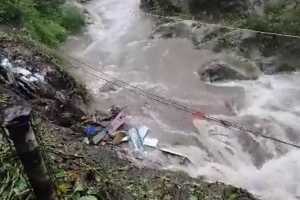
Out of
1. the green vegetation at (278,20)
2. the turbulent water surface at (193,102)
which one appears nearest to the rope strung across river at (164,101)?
the turbulent water surface at (193,102)

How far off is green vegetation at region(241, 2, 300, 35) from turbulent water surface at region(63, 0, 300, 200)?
0.85m

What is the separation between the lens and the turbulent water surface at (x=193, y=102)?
19.1 ft

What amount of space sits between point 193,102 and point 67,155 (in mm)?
3560

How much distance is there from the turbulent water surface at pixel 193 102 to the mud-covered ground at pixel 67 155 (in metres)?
0.72

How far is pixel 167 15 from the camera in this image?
1006 centimetres

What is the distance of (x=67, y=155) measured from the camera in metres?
4.12

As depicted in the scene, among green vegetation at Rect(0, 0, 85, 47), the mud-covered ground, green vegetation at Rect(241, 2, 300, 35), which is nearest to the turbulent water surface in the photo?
green vegetation at Rect(0, 0, 85, 47)

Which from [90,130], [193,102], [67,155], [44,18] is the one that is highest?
[67,155]

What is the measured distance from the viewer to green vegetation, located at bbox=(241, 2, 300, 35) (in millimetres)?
8016

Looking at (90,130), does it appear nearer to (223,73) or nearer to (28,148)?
(223,73)

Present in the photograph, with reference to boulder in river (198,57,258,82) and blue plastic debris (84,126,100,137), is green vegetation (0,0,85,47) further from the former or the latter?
boulder in river (198,57,258,82)

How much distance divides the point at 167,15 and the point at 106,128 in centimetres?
450

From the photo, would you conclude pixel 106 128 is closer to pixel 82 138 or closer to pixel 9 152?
pixel 82 138

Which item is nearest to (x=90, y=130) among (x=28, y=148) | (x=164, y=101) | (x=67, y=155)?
(x=164, y=101)
